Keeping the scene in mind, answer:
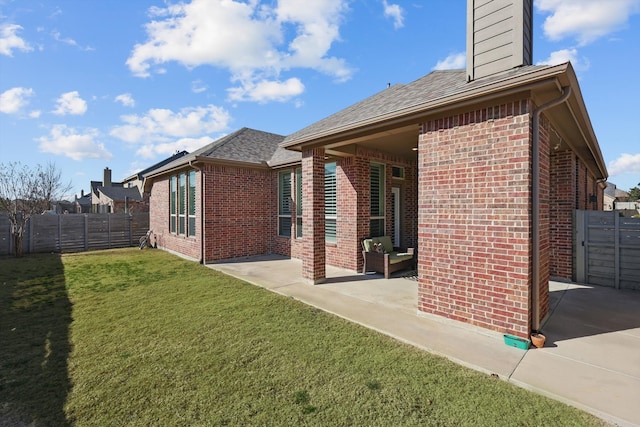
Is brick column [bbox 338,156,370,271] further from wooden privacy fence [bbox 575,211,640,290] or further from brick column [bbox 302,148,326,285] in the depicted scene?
wooden privacy fence [bbox 575,211,640,290]

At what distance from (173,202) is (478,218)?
1174 cm

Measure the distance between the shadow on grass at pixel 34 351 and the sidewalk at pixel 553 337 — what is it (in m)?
3.46

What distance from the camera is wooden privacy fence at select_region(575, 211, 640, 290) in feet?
20.0

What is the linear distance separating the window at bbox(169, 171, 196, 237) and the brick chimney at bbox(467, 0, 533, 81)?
9.31 meters

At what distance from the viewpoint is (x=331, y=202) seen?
28.2 feet

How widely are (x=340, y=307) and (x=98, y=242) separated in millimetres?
13982

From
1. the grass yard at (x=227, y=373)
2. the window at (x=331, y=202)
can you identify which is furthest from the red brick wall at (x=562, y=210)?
the grass yard at (x=227, y=373)

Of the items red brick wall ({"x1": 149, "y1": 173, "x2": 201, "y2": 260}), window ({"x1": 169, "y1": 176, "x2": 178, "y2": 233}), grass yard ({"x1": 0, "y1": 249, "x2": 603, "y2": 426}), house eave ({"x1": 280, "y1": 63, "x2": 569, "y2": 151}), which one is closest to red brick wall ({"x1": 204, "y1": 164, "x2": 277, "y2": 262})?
red brick wall ({"x1": 149, "y1": 173, "x2": 201, "y2": 260})

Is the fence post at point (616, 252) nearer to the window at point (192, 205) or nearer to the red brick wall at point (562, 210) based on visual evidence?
the red brick wall at point (562, 210)

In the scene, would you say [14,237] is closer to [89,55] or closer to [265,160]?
[89,55]

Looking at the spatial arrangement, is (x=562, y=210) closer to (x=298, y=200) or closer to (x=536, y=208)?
(x=536, y=208)

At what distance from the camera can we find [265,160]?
1086cm

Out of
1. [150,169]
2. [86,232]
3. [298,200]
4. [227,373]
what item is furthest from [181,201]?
[150,169]

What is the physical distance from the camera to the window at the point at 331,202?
8.46 m
